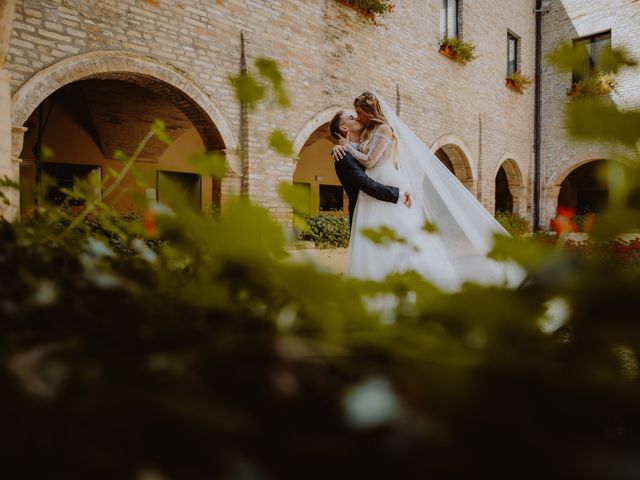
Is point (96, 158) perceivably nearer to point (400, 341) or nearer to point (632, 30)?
point (400, 341)

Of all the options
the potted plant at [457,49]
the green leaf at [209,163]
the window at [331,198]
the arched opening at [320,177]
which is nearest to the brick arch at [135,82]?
the green leaf at [209,163]

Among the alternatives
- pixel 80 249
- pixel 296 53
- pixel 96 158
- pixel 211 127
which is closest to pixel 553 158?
pixel 296 53

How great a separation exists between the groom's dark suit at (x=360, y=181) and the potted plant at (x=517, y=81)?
11722mm

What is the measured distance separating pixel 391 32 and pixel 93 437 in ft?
33.3

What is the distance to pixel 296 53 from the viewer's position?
7719 mm

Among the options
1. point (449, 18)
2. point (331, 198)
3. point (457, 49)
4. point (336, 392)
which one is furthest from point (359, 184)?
point (331, 198)

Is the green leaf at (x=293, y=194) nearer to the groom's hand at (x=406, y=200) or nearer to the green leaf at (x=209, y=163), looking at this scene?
Answer: the green leaf at (x=209, y=163)

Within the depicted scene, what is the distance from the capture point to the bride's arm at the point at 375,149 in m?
3.40

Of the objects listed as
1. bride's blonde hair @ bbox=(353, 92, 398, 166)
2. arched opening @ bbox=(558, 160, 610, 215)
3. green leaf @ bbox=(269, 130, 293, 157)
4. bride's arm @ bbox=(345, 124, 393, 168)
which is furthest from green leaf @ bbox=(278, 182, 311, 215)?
arched opening @ bbox=(558, 160, 610, 215)

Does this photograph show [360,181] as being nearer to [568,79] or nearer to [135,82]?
[135,82]

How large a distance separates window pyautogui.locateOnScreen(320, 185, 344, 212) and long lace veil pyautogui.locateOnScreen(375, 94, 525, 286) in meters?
10.3

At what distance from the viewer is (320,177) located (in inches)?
543

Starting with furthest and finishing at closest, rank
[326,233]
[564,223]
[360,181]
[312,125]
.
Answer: [326,233]
[312,125]
[360,181]
[564,223]

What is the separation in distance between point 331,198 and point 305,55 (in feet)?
23.1
